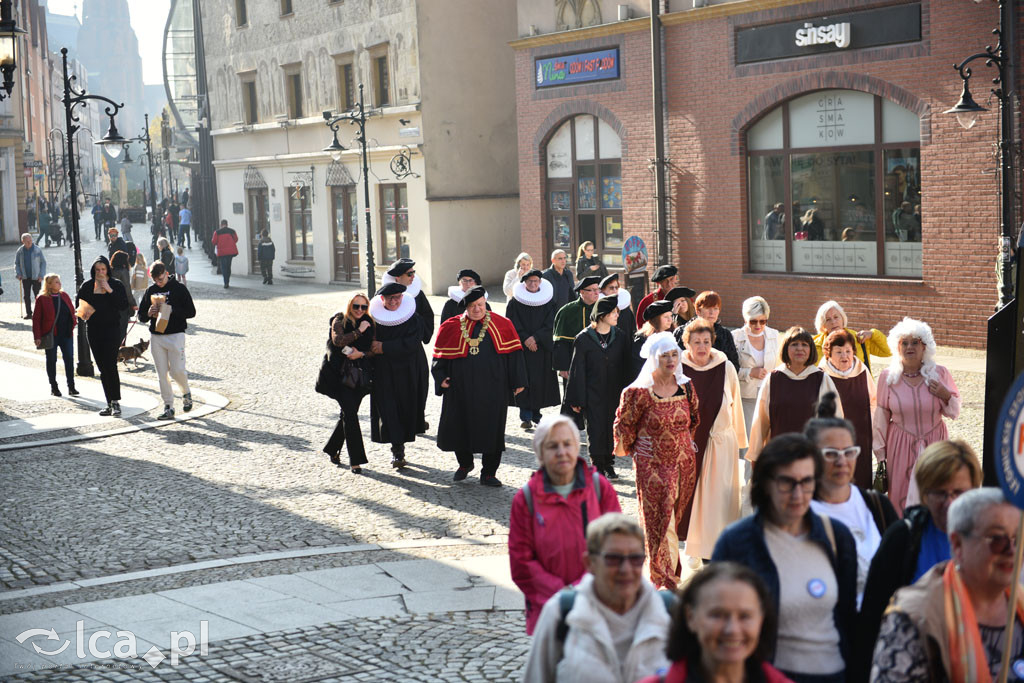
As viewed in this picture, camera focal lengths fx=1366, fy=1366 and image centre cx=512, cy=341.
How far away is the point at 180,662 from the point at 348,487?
500cm

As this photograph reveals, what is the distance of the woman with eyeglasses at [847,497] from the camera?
562 cm

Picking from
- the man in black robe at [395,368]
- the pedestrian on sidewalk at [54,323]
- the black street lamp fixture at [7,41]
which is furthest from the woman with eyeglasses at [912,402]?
the pedestrian on sidewalk at [54,323]

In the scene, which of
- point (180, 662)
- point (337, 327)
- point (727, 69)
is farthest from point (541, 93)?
point (180, 662)

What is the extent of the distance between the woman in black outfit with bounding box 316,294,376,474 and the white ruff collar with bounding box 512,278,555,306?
2.24m

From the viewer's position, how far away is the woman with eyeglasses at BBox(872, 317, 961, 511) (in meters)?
8.88

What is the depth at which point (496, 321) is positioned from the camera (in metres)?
12.8

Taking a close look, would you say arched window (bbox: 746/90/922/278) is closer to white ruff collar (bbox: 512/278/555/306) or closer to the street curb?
white ruff collar (bbox: 512/278/555/306)

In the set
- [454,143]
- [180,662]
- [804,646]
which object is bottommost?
[180,662]

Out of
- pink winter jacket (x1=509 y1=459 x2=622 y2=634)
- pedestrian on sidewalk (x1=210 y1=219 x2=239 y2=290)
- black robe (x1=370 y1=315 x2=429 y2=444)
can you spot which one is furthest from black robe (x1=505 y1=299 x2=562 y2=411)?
pedestrian on sidewalk (x1=210 y1=219 x2=239 y2=290)

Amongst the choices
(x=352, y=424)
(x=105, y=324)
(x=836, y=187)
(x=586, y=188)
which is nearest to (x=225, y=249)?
(x=586, y=188)

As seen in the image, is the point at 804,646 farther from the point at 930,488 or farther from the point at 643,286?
the point at 643,286

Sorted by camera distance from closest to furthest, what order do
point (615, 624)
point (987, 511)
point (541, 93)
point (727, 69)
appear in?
1. point (987, 511)
2. point (615, 624)
3. point (727, 69)
4. point (541, 93)

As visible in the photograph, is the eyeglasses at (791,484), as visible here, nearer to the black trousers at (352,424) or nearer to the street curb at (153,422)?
the black trousers at (352,424)

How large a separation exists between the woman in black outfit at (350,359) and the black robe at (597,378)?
92.9 inches
